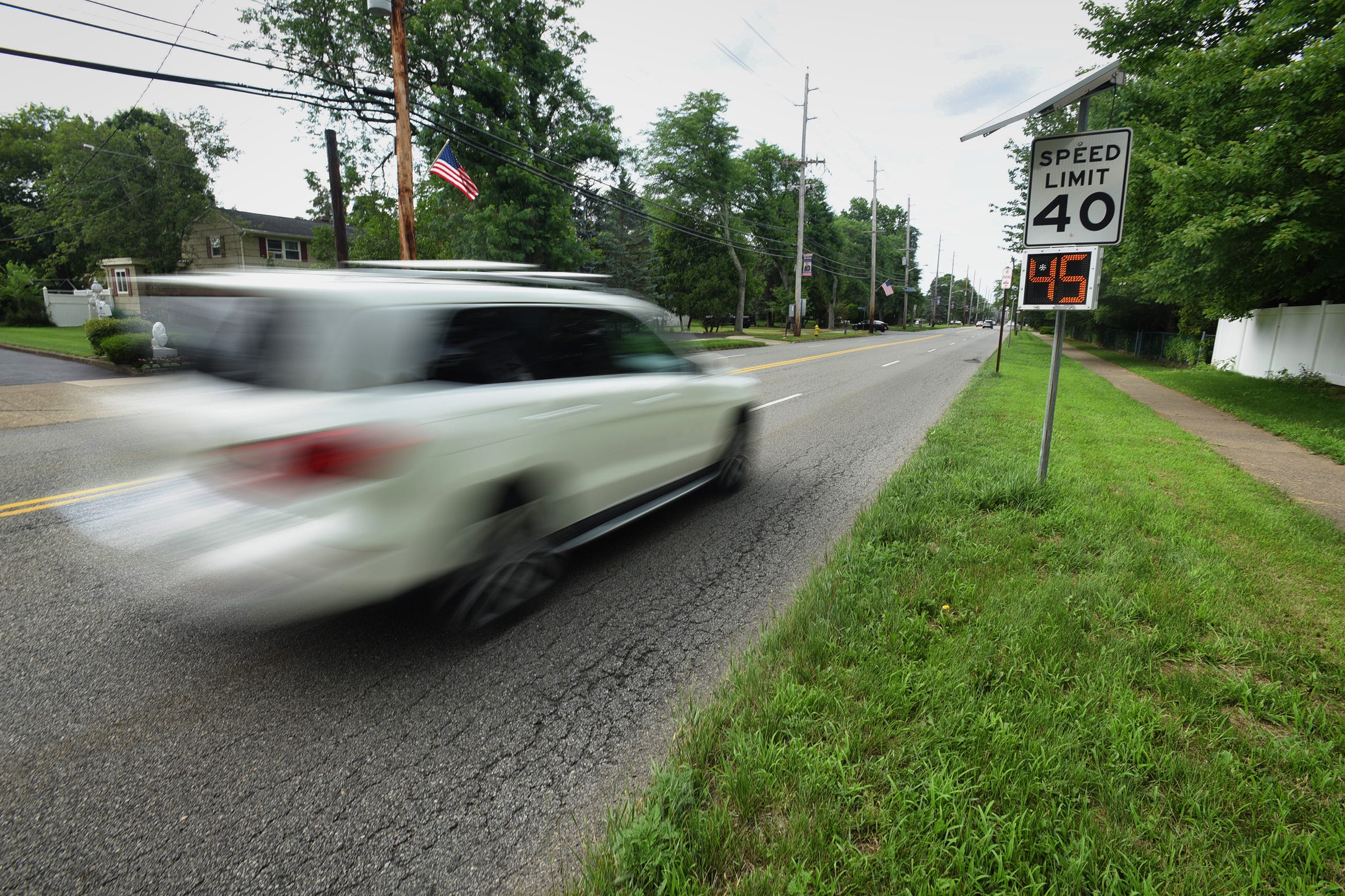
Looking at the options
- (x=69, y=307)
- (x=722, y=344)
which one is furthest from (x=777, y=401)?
(x=69, y=307)

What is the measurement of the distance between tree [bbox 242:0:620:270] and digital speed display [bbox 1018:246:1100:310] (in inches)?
827

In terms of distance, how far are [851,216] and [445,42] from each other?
78541mm

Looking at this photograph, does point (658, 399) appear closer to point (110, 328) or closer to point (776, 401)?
Result: point (776, 401)

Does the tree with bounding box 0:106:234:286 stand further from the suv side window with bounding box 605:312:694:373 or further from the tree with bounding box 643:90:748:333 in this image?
the suv side window with bounding box 605:312:694:373

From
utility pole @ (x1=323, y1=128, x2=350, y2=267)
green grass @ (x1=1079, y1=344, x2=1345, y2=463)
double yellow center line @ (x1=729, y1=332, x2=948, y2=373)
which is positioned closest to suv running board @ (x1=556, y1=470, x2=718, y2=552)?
green grass @ (x1=1079, y1=344, x2=1345, y2=463)

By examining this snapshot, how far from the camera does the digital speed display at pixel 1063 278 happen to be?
4852mm

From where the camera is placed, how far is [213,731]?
2.50 metres

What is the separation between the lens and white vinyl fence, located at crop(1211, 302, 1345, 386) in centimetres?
1439

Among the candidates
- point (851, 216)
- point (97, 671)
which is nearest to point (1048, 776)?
point (97, 671)

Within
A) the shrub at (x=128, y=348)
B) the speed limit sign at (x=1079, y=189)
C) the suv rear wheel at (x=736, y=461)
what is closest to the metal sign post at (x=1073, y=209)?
the speed limit sign at (x=1079, y=189)

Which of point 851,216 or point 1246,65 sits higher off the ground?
point 851,216

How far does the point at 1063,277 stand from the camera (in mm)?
4945

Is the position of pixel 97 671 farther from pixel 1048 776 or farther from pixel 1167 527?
pixel 1167 527

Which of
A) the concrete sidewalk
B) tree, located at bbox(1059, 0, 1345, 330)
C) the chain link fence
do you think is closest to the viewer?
the concrete sidewalk
